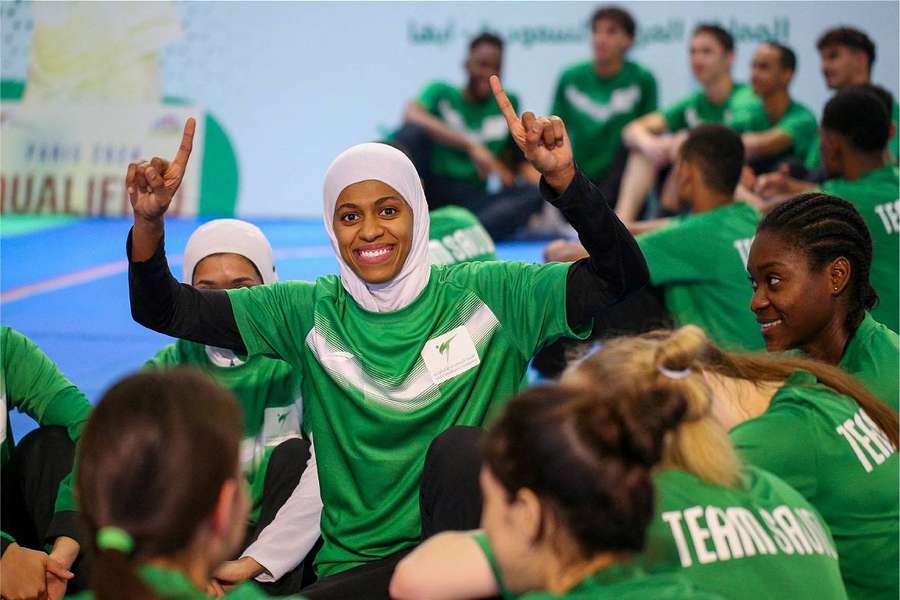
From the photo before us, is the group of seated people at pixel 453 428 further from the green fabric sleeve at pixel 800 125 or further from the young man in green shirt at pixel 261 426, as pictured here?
the green fabric sleeve at pixel 800 125

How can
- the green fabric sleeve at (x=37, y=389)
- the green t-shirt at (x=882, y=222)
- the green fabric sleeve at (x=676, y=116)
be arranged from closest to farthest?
the green fabric sleeve at (x=37, y=389)
the green t-shirt at (x=882, y=222)
the green fabric sleeve at (x=676, y=116)

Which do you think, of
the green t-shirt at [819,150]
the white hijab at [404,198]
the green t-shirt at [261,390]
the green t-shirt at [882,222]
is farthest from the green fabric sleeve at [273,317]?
the green t-shirt at [819,150]

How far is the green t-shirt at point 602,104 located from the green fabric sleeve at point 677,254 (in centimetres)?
378

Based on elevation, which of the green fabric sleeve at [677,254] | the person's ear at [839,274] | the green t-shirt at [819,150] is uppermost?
the green t-shirt at [819,150]

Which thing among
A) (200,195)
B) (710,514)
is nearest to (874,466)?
(710,514)

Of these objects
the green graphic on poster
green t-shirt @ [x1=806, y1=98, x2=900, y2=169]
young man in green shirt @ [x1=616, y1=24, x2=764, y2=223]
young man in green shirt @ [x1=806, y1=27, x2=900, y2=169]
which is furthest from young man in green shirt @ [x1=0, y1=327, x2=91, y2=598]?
the green graphic on poster

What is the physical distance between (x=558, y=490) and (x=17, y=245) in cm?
696

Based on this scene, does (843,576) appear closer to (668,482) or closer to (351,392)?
(668,482)

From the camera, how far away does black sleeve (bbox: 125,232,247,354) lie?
2.69 m

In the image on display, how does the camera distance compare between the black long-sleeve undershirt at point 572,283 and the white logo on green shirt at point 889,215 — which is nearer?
the black long-sleeve undershirt at point 572,283

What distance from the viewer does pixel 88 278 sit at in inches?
283

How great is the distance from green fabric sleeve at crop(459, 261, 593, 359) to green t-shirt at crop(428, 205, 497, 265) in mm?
1618

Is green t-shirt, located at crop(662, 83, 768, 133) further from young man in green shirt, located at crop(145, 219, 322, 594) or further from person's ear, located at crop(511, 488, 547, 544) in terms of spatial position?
person's ear, located at crop(511, 488, 547, 544)

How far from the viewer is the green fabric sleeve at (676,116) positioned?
777 cm
